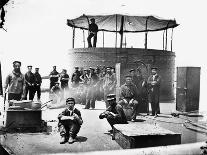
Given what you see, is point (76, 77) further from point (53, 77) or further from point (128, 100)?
point (128, 100)

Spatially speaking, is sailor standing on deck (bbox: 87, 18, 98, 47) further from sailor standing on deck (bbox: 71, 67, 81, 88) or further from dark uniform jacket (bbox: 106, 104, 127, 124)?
dark uniform jacket (bbox: 106, 104, 127, 124)

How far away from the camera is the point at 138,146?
19.1ft

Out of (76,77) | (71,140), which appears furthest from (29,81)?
(71,140)

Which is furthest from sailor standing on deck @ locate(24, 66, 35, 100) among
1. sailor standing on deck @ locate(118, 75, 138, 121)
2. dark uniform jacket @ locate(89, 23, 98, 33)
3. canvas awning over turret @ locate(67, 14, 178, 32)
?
canvas awning over turret @ locate(67, 14, 178, 32)

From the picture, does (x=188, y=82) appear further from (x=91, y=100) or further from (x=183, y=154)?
(x=183, y=154)

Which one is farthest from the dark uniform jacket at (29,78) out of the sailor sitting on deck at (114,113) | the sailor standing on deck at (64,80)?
the sailor sitting on deck at (114,113)

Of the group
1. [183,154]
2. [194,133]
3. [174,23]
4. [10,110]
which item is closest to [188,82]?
[194,133]

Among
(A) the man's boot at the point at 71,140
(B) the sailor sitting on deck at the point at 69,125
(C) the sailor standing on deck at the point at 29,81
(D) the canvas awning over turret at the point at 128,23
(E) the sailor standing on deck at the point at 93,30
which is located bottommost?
(A) the man's boot at the point at 71,140

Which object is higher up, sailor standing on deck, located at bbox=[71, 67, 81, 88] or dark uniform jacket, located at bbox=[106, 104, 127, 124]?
sailor standing on deck, located at bbox=[71, 67, 81, 88]

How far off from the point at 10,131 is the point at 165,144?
4.23 m

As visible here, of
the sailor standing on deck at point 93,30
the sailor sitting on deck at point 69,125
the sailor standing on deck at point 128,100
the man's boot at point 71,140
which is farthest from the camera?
the sailor standing on deck at point 93,30

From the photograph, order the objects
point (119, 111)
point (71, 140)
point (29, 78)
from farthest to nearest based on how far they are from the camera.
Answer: point (29, 78), point (119, 111), point (71, 140)

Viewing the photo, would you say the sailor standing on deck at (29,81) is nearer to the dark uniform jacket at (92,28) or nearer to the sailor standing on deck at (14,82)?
the sailor standing on deck at (14,82)

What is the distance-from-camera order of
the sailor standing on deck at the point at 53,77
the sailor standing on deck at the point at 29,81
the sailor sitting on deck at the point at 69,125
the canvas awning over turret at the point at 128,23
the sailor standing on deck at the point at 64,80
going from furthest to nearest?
the canvas awning over turret at the point at 128,23
the sailor standing on deck at the point at 53,77
the sailor standing on deck at the point at 64,80
the sailor standing on deck at the point at 29,81
the sailor sitting on deck at the point at 69,125
